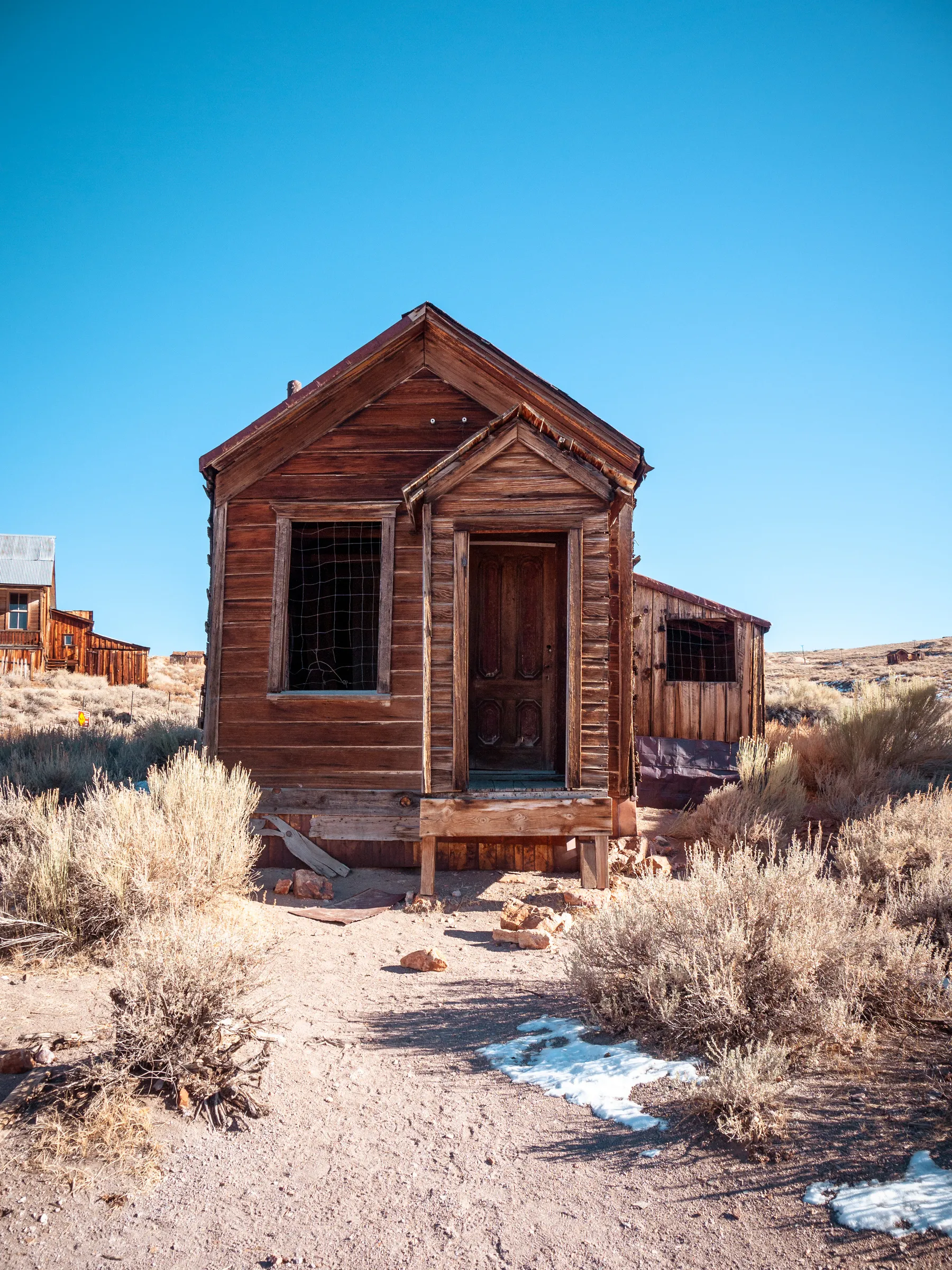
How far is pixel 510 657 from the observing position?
931cm

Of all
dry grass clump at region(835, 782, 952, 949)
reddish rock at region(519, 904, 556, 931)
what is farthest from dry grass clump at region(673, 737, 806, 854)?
reddish rock at region(519, 904, 556, 931)

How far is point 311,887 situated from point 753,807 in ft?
16.0

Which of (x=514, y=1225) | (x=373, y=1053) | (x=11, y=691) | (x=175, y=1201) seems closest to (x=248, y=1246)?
(x=175, y=1201)

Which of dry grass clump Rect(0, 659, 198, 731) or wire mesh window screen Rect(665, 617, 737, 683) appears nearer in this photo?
wire mesh window screen Rect(665, 617, 737, 683)

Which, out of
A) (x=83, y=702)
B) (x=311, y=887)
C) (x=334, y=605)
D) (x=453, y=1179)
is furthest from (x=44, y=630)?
(x=453, y=1179)

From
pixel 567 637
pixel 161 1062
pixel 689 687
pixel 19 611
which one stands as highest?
pixel 19 611

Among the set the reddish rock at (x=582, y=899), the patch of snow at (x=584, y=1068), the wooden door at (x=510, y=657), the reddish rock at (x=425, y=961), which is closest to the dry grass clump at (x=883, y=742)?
the wooden door at (x=510, y=657)

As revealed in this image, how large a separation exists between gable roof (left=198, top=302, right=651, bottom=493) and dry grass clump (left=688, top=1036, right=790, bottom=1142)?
19.7 ft

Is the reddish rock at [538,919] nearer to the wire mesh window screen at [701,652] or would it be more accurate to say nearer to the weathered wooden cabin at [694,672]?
the weathered wooden cabin at [694,672]

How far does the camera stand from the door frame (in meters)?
7.36

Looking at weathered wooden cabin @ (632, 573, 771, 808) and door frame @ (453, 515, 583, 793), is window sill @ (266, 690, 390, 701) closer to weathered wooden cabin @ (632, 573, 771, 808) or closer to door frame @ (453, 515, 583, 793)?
door frame @ (453, 515, 583, 793)

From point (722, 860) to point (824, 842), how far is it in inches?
188

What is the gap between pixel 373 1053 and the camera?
4.15 m

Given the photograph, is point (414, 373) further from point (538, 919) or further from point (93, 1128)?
point (93, 1128)
